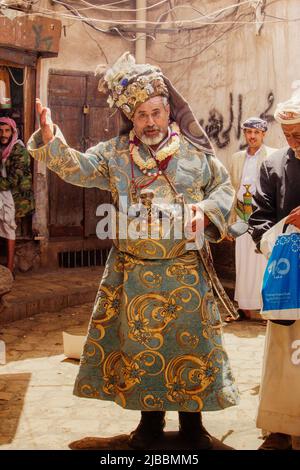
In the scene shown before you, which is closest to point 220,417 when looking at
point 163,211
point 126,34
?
point 163,211

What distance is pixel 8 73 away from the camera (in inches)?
358

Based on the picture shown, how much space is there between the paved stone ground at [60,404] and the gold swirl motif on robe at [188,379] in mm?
504

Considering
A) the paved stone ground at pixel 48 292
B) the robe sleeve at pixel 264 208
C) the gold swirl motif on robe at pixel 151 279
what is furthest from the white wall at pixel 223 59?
the gold swirl motif on robe at pixel 151 279

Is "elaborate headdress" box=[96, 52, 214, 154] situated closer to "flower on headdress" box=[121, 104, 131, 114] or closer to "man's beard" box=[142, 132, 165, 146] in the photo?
"flower on headdress" box=[121, 104, 131, 114]

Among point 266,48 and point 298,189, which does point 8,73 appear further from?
point 298,189

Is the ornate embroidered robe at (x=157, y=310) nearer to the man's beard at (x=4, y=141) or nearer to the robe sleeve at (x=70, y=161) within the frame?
the robe sleeve at (x=70, y=161)

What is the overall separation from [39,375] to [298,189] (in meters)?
2.85

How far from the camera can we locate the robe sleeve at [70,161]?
3707mm

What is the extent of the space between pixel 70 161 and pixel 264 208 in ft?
3.75

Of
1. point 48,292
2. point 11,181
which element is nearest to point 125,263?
point 48,292

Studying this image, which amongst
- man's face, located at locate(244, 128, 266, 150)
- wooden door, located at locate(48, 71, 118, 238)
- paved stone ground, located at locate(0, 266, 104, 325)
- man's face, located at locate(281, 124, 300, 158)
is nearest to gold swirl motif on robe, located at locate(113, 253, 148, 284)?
man's face, located at locate(281, 124, 300, 158)

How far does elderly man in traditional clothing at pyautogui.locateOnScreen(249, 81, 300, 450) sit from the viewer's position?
3.58m

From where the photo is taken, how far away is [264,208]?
383cm

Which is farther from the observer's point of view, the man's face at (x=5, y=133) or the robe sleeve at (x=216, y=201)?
the man's face at (x=5, y=133)
